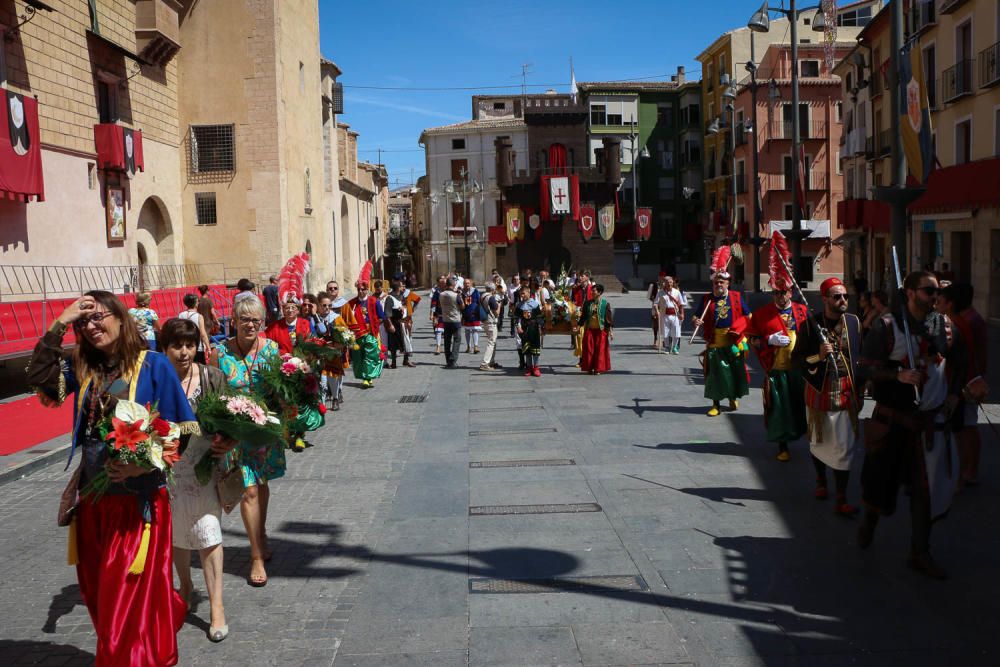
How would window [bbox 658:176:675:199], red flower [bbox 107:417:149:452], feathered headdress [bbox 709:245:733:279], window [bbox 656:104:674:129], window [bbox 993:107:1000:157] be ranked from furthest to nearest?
window [bbox 656:104:674:129], window [bbox 658:176:675:199], window [bbox 993:107:1000:157], feathered headdress [bbox 709:245:733:279], red flower [bbox 107:417:149:452]

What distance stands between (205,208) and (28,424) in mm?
22012

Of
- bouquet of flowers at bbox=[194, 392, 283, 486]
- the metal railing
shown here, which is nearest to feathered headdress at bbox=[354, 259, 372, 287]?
the metal railing

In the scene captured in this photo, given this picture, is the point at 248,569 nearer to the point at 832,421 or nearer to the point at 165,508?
the point at 165,508

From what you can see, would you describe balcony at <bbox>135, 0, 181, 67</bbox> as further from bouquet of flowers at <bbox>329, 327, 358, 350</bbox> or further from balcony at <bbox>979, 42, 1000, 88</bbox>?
balcony at <bbox>979, 42, 1000, 88</bbox>

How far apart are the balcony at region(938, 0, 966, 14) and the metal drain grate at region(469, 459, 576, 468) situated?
21719 millimetres

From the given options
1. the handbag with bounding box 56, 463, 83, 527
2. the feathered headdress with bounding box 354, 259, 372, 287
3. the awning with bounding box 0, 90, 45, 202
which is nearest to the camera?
the handbag with bounding box 56, 463, 83, 527

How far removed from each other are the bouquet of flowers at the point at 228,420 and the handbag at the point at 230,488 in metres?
0.30

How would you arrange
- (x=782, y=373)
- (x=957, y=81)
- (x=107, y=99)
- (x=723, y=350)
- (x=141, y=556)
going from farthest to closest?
(x=107, y=99)
(x=957, y=81)
(x=723, y=350)
(x=782, y=373)
(x=141, y=556)

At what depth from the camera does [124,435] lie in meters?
4.10

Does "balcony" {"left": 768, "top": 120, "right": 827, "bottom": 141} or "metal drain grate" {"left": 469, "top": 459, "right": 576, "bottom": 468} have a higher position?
"balcony" {"left": 768, "top": 120, "right": 827, "bottom": 141}

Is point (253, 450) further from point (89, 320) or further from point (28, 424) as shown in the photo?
point (28, 424)

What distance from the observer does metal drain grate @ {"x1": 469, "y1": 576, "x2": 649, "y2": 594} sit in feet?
18.4

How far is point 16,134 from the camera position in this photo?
1942 centimetres

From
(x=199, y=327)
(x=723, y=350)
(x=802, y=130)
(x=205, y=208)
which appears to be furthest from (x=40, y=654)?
(x=802, y=130)
